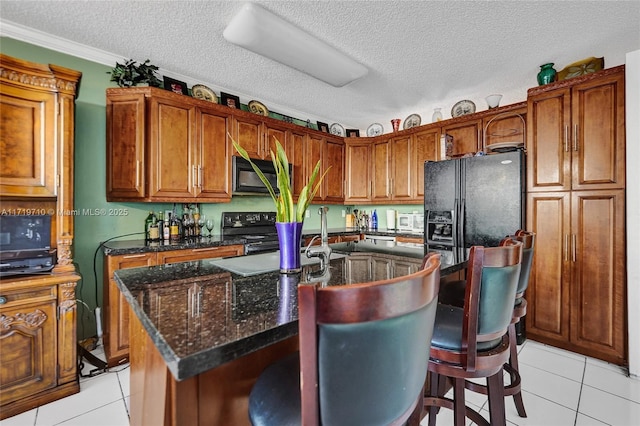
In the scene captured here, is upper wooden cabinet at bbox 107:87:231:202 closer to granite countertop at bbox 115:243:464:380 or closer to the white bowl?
granite countertop at bbox 115:243:464:380

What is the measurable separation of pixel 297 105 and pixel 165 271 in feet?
10.6

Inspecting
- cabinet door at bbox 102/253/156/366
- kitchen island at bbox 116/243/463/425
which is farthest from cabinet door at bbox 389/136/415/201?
cabinet door at bbox 102/253/156/366

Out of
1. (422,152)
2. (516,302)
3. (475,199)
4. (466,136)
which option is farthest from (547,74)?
(516,302)

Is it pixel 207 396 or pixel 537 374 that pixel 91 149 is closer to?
pixel 207 396

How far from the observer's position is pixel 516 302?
1.52 meters

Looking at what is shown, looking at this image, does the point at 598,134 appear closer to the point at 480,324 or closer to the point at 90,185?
the point at 480,324

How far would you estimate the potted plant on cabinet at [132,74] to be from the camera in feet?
8.55

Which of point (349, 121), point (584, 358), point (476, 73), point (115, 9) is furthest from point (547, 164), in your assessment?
point (115, 9)

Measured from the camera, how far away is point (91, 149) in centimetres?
262

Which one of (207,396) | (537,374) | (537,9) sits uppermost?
(537,9)

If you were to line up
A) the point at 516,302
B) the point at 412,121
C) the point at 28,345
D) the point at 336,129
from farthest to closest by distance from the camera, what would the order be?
the point at 336,129
the point at 412,121
the point at 28,345
the point at 516,302

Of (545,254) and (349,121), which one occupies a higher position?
(349,121)

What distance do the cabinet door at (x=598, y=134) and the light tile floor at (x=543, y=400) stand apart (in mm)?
1457

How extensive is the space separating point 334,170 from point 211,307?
3.65m
